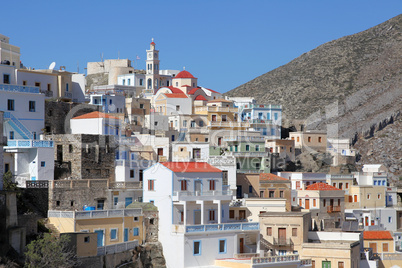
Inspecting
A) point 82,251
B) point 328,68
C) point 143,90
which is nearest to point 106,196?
point 82,251

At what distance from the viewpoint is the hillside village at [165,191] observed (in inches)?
1853

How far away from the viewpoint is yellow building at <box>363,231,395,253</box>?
63.8 m

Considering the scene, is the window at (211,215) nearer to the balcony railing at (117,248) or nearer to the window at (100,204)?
the balcony railing at (117,248)

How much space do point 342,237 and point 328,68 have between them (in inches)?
4177

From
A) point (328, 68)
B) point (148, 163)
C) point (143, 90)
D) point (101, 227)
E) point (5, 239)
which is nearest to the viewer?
point (5, 239)

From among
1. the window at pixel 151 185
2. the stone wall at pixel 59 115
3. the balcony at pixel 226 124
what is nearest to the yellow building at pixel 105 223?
the window at pixel 151 185

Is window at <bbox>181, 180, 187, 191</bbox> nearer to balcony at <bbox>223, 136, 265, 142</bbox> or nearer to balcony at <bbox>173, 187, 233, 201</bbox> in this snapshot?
balcony at <bbox>173, 187, 233, 201</bbox>

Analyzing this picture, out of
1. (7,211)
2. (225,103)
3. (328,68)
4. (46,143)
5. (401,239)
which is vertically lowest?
(401,239)

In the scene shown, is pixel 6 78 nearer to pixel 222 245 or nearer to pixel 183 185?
pixel 183 185

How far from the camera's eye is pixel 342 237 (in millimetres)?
55969

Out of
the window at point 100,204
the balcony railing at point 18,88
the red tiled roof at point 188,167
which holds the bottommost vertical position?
the window at point 100,204

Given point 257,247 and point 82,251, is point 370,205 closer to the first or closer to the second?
point 257,247

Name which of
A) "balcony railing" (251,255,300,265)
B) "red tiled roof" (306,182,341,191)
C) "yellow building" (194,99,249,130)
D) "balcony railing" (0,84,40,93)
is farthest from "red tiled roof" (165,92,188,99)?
"balcony railing" (251,255,300,265)

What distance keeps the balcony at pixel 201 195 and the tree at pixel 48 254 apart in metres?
9.65
